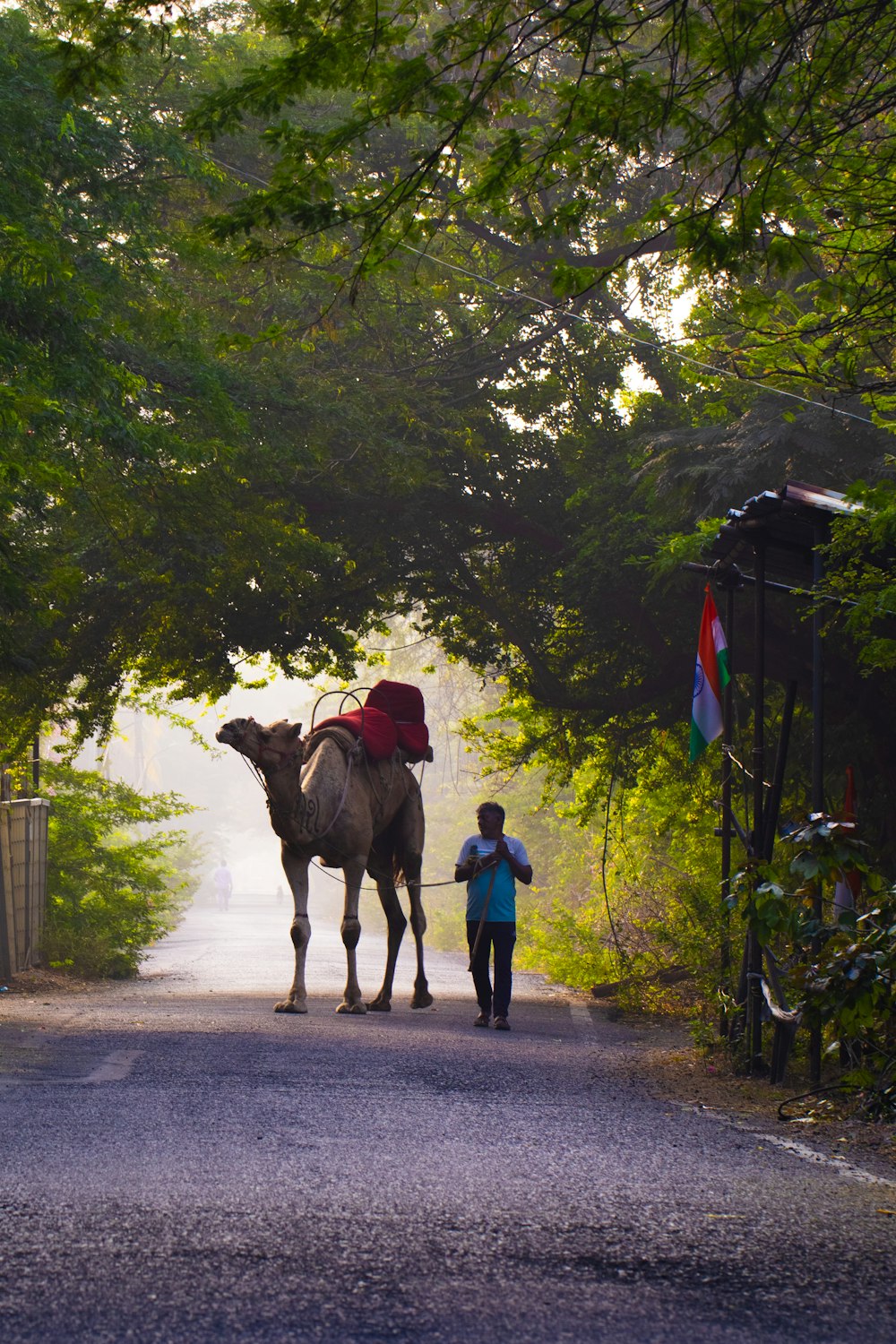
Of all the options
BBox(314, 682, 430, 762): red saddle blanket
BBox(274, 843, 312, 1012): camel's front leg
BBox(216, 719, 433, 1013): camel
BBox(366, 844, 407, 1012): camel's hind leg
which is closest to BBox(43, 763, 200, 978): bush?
BBox(366, 844, 407, 1012): camel's hind leg

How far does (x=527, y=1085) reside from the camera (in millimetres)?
8703

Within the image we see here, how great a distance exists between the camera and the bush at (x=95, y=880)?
18.8m

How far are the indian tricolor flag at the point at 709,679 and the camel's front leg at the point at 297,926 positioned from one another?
384cm

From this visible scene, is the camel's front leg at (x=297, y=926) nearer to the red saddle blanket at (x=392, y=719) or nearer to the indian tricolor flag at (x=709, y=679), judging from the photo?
the red saddle blanket at (x=392, y=719)

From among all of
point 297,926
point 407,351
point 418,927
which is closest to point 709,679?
point 297,926

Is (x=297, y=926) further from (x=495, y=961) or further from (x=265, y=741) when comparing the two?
(x=495, y=961)

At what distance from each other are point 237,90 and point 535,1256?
4832 millimetres

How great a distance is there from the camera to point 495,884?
39.5 ft

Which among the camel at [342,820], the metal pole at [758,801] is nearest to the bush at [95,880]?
the camel at [342,820]

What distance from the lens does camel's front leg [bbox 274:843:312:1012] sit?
12.6m

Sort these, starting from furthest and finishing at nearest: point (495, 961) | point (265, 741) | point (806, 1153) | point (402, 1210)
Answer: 1. point (265, 741)
2. point (495, 961)
3. point (806, 1153)
4. point (402, 1210)

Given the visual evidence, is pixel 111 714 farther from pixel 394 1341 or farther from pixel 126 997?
pixel 394 1341

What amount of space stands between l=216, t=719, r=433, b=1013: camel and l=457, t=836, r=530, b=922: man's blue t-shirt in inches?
52.3

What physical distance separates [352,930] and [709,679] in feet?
14.2
